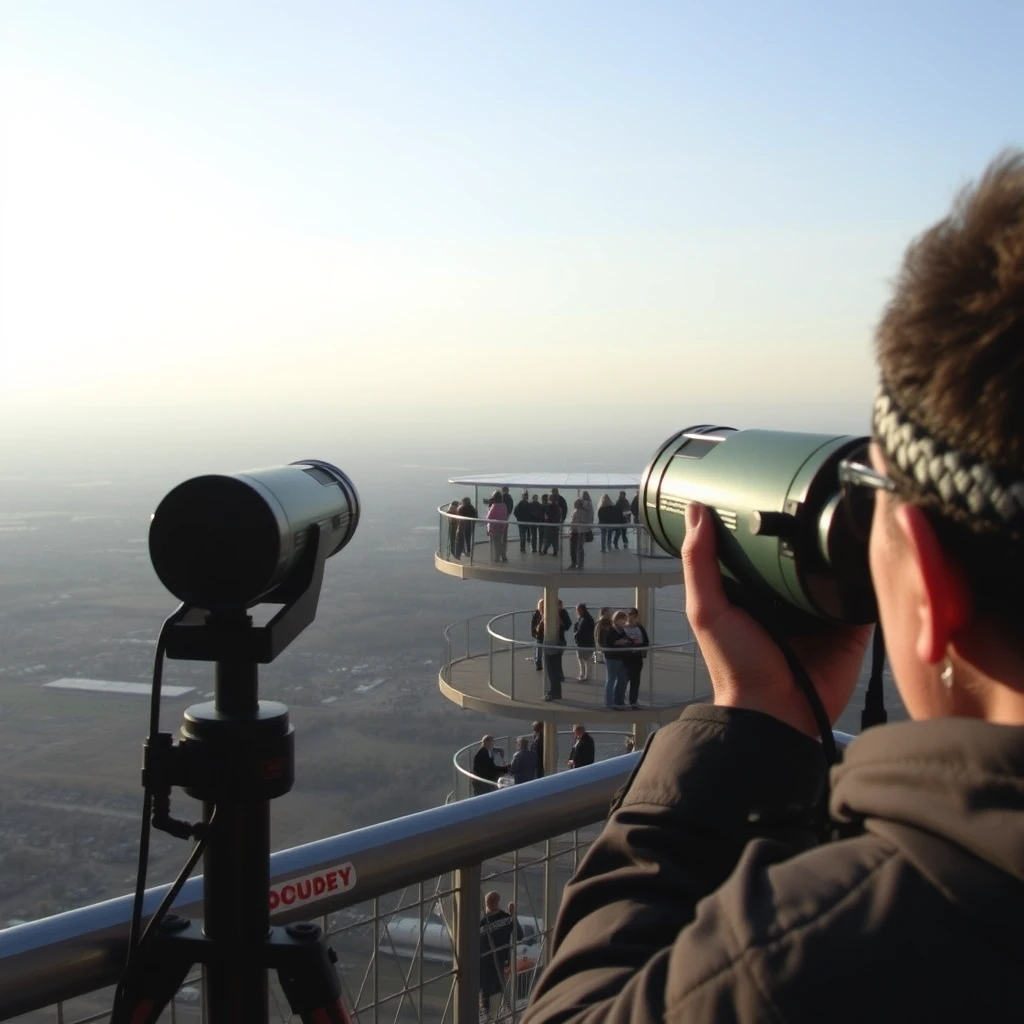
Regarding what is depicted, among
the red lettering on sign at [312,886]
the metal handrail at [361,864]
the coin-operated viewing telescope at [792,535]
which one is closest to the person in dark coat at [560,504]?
the metal handrail at [361,864]

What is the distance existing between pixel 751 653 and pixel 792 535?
0.56 feet

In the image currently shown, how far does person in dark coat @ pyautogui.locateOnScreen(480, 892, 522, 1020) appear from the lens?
95.7 inches

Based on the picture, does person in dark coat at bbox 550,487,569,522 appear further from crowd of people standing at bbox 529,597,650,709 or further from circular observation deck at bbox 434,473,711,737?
crowd of people standing at bbox 529,597,650,709

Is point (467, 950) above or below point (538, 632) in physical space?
above

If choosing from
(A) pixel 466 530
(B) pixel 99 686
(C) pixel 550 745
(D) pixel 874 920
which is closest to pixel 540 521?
(A) pixel 466 530

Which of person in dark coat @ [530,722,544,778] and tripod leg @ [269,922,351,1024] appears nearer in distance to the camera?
tripod leg @ [269,922,351,1024]

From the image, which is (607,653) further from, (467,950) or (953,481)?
(953,481)

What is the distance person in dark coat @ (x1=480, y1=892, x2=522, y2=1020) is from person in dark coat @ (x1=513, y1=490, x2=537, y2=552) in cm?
1469

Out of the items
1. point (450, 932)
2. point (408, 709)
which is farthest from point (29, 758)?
point (450, 932)

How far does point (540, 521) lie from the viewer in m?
17.7

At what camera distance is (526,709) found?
55.1 ft

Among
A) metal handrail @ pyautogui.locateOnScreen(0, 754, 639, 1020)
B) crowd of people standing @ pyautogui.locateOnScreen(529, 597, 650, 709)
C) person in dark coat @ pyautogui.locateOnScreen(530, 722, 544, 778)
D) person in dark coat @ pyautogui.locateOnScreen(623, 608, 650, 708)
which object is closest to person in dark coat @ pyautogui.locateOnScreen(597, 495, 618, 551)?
crowd of people standing @ pyautogui.locateOnScreen(529, 597, 650, 709)

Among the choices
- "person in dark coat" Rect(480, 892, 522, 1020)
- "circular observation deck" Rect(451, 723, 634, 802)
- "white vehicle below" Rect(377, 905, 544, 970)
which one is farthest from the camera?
"circular observation deck" Rect(451, 723, 634, 802)

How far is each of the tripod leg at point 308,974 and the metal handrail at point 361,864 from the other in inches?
4.5
